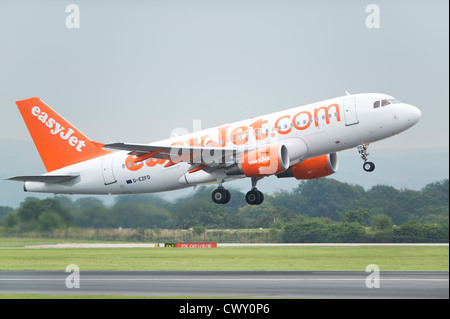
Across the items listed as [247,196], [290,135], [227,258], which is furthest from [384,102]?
[227,258]

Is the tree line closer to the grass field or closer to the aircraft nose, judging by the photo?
the grass field

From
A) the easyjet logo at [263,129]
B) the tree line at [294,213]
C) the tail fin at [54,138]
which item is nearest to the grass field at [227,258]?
the tree line at [294,213]

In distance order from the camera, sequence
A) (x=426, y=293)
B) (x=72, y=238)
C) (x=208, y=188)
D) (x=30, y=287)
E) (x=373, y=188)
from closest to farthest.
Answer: (x=426, y=293), (x=30, y=287), (x=72, y=238), (x=208, y=188), (x=373, y=188)

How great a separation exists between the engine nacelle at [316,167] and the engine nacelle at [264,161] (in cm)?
484

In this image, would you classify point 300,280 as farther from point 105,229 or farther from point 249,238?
point 249,238

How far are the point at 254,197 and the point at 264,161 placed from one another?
13.9 feet

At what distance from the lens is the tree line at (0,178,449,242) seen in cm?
4134

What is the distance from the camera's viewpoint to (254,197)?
41594 mm

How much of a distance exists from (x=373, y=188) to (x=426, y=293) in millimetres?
36399

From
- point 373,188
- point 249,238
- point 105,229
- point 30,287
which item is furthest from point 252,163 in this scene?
point 373,188

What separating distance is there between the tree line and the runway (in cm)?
341

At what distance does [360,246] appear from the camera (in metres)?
52.5

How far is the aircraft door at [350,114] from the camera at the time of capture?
37.9m

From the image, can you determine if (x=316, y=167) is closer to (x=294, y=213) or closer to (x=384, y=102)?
(x=384, y=102)
